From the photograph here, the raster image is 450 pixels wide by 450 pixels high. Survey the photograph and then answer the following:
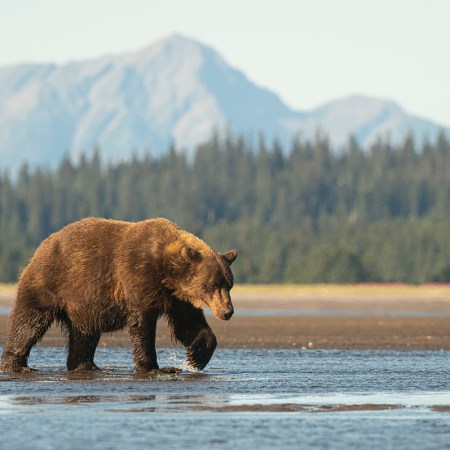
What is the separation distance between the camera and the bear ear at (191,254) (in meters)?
18.4

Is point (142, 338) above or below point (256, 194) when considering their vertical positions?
below

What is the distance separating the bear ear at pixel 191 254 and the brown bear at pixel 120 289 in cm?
2

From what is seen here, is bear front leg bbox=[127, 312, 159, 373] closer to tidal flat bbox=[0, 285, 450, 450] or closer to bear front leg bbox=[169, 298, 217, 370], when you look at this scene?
tidal flat bbox=[0, 285, 450, 450]

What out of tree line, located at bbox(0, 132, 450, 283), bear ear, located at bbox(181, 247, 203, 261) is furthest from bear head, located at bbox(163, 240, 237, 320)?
tree line, located at bbox(0, 132, 450, 283)

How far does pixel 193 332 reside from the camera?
63.0ft

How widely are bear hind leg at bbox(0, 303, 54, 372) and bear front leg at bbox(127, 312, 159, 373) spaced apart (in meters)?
1.40

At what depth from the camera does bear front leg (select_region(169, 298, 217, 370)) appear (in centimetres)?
1909

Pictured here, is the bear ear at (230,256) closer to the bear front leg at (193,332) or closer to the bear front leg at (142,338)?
the bear front leg at (193,332)

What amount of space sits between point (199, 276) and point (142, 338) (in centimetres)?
122

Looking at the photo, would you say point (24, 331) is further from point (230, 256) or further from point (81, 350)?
point (230, 256)

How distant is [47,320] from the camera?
19047 mm

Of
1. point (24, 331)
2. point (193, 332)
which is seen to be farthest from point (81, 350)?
point (193, 332)

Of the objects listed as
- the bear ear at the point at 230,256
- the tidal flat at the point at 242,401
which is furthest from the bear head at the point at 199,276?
the tidal flat at the point at 242,401

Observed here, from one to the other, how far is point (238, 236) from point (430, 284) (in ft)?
121
